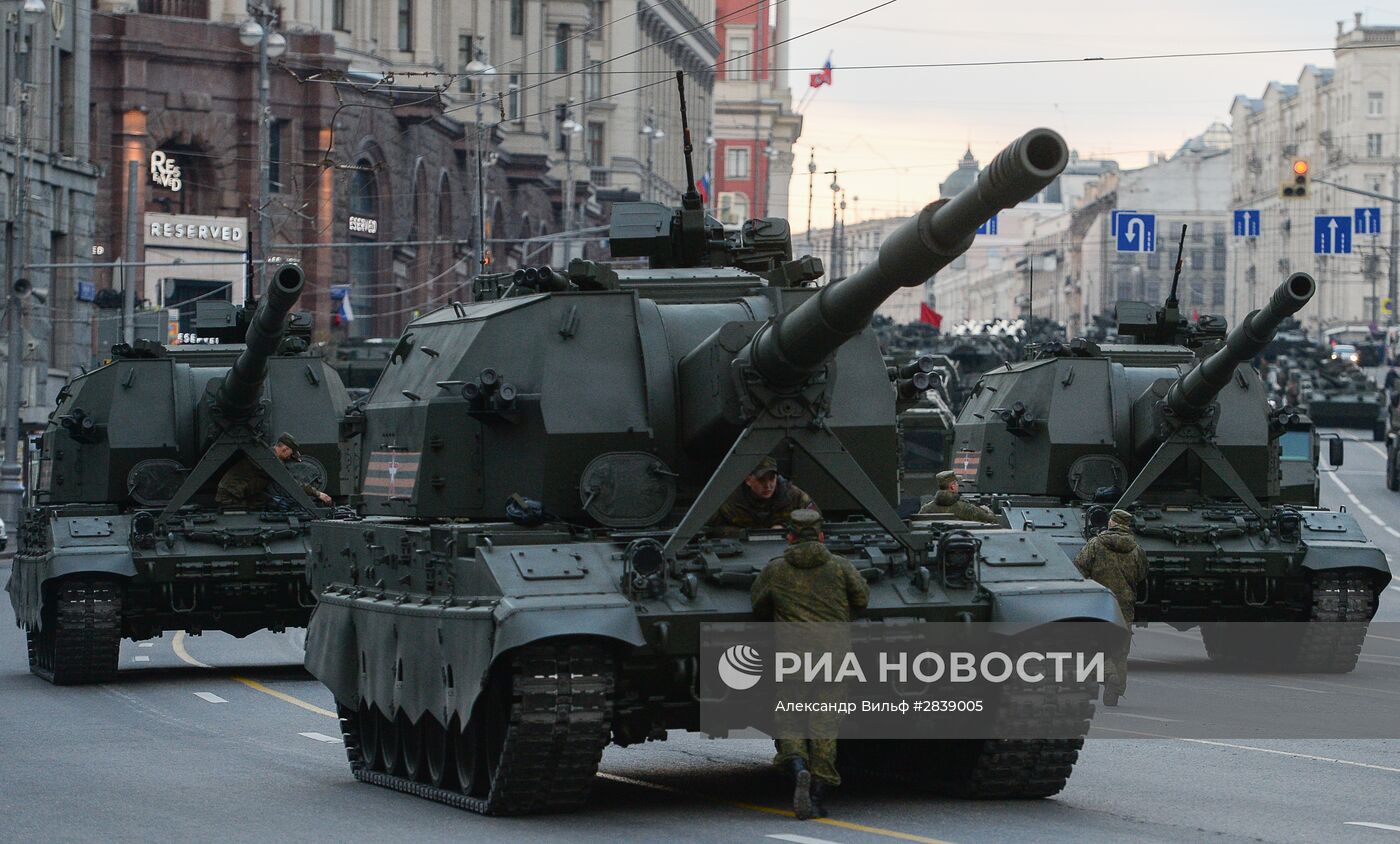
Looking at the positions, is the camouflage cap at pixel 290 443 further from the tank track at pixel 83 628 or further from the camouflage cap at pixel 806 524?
the camouflage cap at pixel 806 524

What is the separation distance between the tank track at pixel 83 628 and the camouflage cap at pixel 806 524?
9.73 meters

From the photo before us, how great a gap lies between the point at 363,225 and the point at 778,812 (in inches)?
1833

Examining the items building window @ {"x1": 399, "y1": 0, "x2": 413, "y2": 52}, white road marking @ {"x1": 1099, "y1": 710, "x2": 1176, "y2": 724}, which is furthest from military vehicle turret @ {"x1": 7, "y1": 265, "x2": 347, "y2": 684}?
building window @ {"x1": 399, "y1": 0, "x2": 413, "y2": 52}

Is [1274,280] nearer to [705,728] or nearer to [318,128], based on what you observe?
[318,128]

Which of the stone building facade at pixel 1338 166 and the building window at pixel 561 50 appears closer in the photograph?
the building window at pixel 561 50

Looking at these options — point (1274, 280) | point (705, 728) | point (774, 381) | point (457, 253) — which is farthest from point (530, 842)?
point (1274, 280)

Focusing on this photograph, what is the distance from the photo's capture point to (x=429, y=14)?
63562mm

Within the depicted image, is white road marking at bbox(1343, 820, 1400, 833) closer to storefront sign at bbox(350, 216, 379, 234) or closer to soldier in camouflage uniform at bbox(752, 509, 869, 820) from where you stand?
soldier in camouflage uniform at bbox(752, 509, 869, 820)

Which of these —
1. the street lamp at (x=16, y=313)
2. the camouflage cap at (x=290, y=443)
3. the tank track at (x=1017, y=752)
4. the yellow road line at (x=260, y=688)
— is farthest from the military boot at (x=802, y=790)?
the street lamp at (x=16, y=313)

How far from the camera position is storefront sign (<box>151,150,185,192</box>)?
2090 inches

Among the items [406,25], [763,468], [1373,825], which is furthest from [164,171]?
[1373,825]

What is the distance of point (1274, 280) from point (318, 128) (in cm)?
8742

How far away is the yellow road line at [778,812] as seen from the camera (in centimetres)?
1102

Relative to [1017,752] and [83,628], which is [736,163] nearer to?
[83,628]
